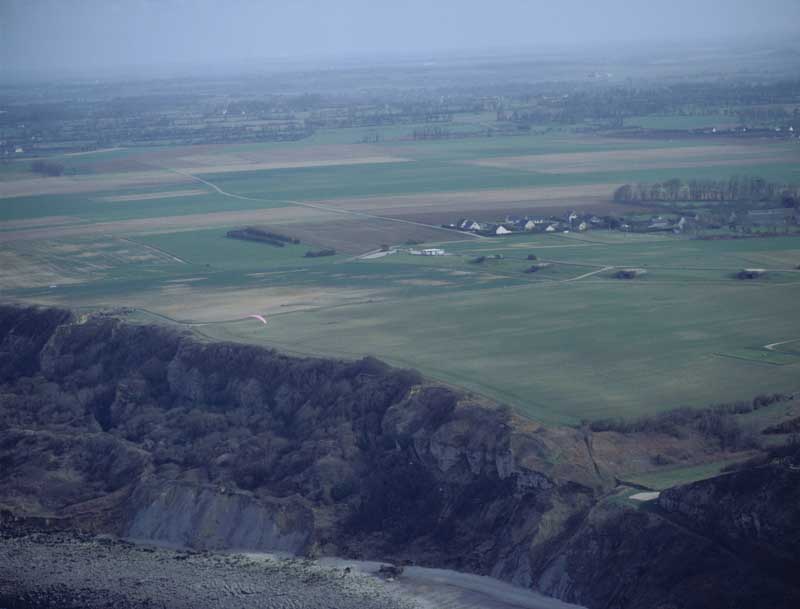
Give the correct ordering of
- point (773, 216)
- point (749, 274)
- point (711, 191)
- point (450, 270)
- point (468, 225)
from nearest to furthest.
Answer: point (749, 274)
point (450, 270)
point (773, 216)
point (468, 225)
point (711, 191)

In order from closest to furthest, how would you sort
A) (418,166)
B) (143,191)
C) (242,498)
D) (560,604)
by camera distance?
(560,604) → (242,498) → (143,191) → (418,166)

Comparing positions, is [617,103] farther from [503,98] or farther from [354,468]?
[354,468]

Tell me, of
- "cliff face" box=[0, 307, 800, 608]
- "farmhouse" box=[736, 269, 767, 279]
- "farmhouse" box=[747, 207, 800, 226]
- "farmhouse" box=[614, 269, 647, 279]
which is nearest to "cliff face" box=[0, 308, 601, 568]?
"cliff face" box=[0, 307, 800, 608]

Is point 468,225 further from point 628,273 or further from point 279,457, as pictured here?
point 279,457

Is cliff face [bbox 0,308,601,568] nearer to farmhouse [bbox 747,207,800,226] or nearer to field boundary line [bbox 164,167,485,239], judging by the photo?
field boundary line [bbox 164,167,485,239]

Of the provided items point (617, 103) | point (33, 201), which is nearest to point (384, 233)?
point (33, 201)

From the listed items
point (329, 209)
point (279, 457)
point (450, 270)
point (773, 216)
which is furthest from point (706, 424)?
point (329, 209)
